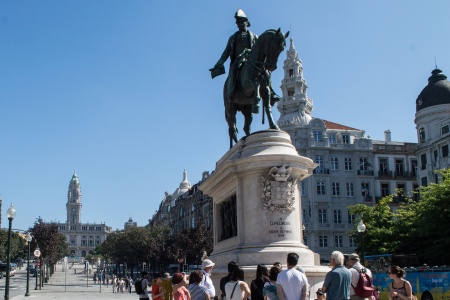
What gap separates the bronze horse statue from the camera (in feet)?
50.2

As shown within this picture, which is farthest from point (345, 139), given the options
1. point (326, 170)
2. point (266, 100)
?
point (266, 100)

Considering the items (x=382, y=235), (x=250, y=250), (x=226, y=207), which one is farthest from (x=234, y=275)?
(x=382, y=235)

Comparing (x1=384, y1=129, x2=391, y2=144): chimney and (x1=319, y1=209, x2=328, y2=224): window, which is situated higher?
(x1=384, y1=129, x2=391, y2=144): chimney

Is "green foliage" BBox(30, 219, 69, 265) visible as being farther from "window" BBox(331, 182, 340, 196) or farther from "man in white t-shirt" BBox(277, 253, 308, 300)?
"man in white t-shirt" BBox(277, 253, 308, 300)

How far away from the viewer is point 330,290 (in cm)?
845

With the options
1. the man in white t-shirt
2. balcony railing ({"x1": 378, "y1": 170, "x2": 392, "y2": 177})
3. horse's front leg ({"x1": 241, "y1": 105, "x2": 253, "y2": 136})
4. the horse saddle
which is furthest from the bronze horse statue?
balcony railing ({"x1": 378, "y1": 170, "x2": 392, "y2": 177})

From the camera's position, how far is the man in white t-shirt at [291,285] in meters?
8.48

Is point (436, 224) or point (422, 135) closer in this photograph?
point (436, 224)

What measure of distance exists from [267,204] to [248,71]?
4.15 meters

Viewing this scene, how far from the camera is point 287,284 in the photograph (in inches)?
334

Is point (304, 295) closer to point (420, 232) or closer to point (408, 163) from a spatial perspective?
point (420, 232)

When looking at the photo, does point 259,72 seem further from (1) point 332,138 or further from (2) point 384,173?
(2) point 384,173

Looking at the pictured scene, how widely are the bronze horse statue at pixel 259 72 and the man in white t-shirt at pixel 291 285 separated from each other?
7.25m

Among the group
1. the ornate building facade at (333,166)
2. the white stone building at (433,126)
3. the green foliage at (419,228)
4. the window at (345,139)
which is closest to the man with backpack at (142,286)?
the green foliage at (419,228)
